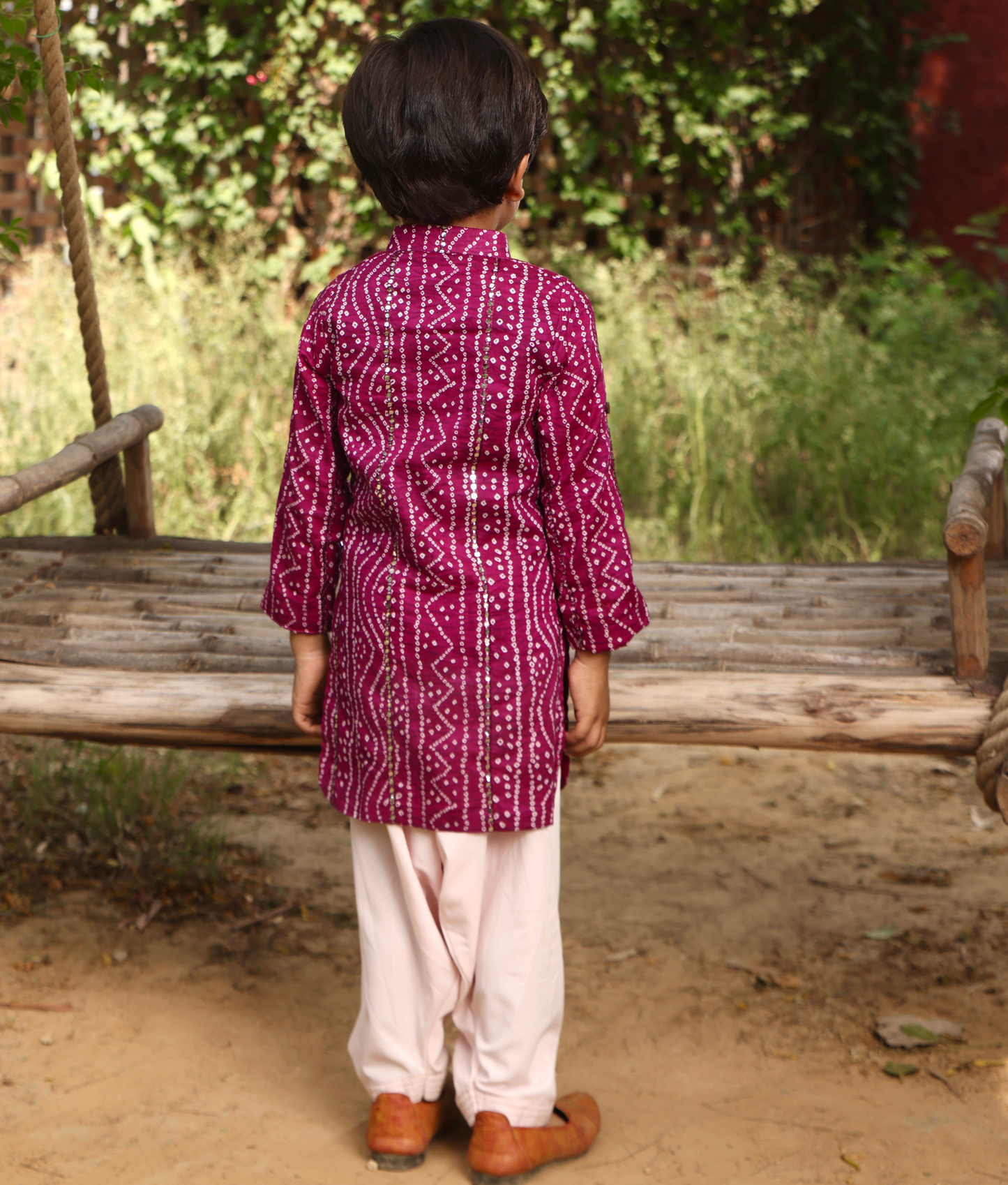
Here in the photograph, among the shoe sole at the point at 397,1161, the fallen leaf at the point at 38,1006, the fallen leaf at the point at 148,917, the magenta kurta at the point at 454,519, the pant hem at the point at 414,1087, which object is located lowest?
the fallen leaf at the point at 148,917

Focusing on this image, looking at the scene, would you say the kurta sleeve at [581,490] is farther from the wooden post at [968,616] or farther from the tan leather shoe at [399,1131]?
the tan leather shoe at [399,1131]

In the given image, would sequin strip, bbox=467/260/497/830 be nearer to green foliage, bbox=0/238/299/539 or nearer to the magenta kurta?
the magenta kurta

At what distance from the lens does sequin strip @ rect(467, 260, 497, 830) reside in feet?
5.26

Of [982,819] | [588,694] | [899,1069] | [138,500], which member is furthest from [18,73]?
[982,819]

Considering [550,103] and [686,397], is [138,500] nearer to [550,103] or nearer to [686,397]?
[686,397]

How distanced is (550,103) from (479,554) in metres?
5.21

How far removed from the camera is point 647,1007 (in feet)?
8.30

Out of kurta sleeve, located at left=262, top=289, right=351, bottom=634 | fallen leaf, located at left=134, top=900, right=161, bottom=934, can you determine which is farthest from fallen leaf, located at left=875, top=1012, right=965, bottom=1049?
fallen leaf, located at left=134, top=900, right=161, bottom=934

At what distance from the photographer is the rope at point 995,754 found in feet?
6.28

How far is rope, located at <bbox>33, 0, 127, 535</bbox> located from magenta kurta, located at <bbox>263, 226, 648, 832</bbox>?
1.24m

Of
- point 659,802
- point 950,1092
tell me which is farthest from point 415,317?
point 659,802

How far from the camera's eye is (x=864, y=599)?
2.61 m

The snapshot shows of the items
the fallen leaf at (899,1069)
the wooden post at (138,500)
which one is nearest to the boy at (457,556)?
the fallen leaf at (899,1069)

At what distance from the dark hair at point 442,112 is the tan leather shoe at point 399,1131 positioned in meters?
1.31
